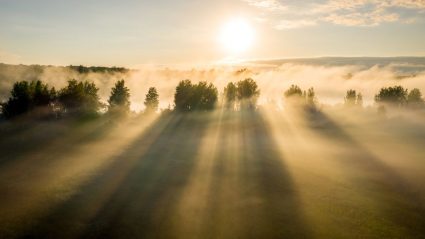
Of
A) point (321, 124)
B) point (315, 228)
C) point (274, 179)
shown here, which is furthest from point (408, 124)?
point (315, 228)

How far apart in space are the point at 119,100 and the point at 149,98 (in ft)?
48.8

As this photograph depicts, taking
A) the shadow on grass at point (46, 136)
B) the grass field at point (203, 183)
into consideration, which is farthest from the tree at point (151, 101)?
the shadow on grass at point (46, 136)

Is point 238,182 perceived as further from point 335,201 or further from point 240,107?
point 240,107

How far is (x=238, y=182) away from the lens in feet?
217

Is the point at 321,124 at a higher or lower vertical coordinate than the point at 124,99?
lower

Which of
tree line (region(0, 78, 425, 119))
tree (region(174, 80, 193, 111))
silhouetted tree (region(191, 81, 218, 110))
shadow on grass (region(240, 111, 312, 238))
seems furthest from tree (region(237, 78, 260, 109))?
shadow on grass (region(240, 111, 312, 238))

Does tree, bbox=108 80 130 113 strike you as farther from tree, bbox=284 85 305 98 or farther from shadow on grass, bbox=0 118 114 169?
tree, bbox=284 85 305 98

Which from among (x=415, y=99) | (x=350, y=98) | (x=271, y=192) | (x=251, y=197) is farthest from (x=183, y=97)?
(x=415, y=99)

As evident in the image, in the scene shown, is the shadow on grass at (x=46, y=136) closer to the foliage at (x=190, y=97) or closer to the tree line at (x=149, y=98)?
the tree line at (x=149, y=98)

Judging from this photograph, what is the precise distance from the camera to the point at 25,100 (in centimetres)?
10856

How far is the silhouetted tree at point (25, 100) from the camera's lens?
354ft

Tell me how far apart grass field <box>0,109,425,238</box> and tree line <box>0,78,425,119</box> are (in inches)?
260

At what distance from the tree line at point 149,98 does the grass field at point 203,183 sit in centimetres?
661

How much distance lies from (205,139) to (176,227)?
196ft
